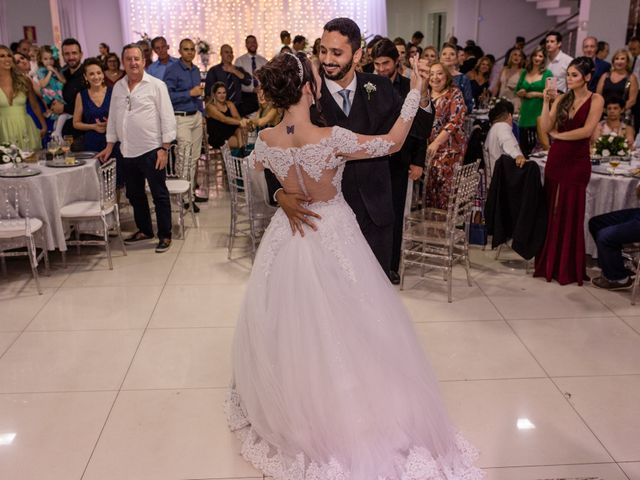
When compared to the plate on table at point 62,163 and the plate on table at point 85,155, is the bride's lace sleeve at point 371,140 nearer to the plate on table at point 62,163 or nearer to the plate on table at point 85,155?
the plate on table at point 62,163

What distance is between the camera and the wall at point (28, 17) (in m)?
11.3

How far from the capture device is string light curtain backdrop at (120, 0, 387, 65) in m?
14.5

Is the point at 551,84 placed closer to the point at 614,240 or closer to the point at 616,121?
the point at 614,240

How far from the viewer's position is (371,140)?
2.62m

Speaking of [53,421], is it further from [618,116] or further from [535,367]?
[618,116]

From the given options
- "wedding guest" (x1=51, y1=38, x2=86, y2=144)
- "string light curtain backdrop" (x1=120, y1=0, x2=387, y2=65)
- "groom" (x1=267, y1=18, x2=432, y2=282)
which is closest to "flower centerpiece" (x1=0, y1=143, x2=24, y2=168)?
"wedding guest" (x1=51, y1=38, x2=86, y2=144)

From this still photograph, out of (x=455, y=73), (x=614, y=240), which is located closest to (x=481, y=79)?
(x=455, y=73)

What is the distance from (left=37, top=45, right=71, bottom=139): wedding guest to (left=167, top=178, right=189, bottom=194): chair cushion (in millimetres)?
1114

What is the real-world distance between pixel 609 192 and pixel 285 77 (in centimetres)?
335

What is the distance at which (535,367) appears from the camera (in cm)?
358

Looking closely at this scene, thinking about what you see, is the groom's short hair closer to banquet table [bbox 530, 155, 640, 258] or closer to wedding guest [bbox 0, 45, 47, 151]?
banquet table [bbox 530, 155, 640, 258]

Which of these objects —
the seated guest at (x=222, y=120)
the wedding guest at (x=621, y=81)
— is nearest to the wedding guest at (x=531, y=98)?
the wedding guest at (x=621, y=81)

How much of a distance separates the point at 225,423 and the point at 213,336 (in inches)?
38.4

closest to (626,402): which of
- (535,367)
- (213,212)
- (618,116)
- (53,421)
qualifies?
(535,367)
